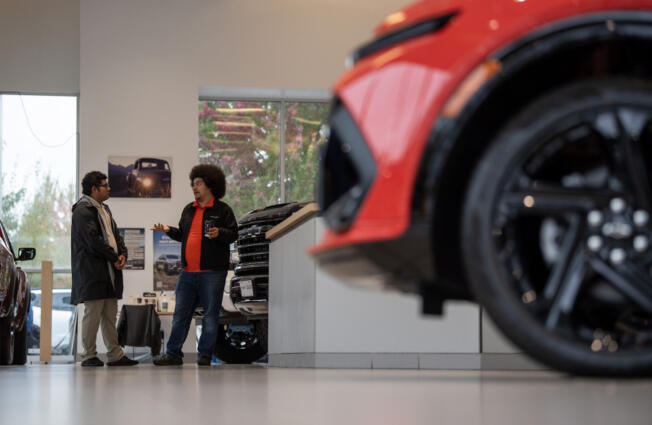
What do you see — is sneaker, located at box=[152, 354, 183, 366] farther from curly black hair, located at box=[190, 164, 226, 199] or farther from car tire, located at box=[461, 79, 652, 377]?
car tire, located at box=[461, 79, 652, 377]

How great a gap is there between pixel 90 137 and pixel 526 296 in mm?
12617

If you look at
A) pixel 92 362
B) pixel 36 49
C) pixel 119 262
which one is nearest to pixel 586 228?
pixel 119 262

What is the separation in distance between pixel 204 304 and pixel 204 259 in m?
0.40

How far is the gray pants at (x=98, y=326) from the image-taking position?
729 centimetres

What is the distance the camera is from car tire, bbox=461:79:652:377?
0.70 metres

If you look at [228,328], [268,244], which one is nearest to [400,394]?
[268,244]

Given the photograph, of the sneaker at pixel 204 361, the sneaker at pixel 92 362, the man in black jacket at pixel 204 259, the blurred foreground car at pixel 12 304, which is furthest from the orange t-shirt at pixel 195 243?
the blurred foreground car at pixel 12 304

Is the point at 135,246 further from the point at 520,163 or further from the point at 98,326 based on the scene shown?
the point at 520,163

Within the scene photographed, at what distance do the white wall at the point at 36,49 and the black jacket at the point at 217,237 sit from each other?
7.64 meters

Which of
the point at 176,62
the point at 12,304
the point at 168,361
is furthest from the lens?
the point at 176,62

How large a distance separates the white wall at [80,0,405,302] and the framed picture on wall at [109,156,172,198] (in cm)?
11

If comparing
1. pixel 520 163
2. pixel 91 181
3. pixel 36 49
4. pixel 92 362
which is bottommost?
pixel 92 362

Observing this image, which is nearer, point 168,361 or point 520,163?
point 520,163

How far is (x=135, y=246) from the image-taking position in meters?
12.7
